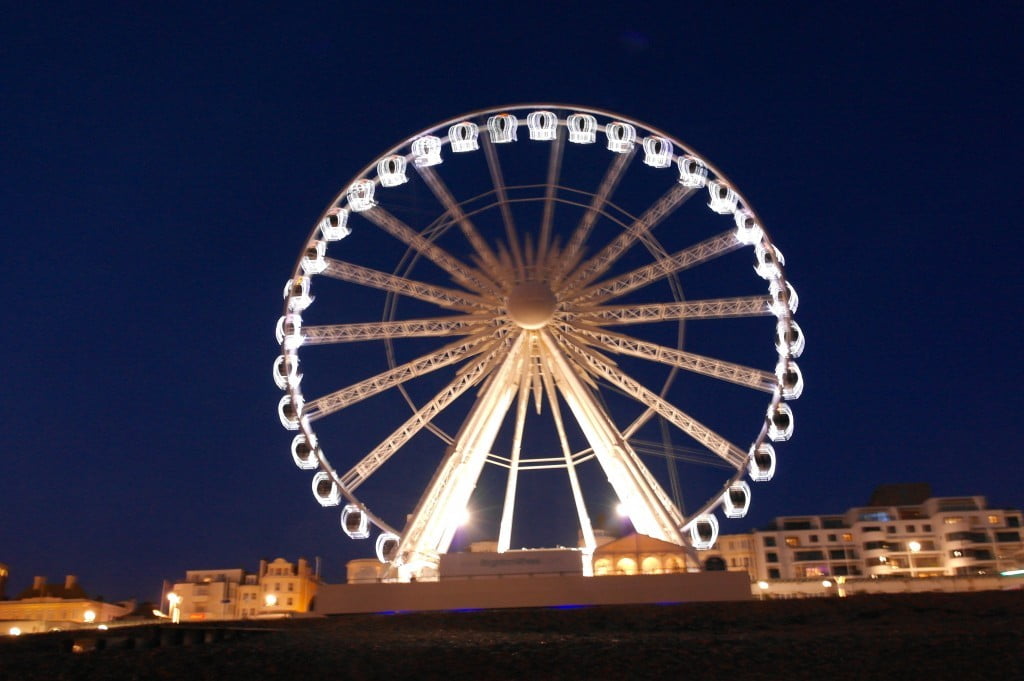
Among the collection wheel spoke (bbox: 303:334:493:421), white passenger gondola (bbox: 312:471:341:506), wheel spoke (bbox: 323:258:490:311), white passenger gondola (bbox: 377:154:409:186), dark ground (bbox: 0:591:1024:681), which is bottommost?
dark ground (bbox: 0:591:1024:681)

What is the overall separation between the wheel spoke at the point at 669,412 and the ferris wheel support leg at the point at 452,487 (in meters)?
2.93

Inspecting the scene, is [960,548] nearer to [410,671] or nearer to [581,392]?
[581,392]

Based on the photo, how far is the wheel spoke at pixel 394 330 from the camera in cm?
3247

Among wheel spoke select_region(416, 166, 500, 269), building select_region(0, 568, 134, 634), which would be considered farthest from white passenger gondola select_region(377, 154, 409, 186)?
building select_region(0, 568, 134, 634)

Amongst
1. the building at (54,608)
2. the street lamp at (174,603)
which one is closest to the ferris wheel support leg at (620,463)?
the street lamp at (174,603)

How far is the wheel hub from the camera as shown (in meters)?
31.7

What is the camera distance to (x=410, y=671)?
1845 cm

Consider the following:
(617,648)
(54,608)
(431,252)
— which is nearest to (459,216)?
(431,252)

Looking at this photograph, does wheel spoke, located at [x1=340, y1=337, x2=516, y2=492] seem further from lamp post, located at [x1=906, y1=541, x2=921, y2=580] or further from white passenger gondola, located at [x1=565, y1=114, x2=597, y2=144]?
lamp post, located at [x1=906, y1=541, x2=921, y2=580]

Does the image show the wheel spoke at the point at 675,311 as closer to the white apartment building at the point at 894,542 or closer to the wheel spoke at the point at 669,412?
the wheel spoke at the point at 669,412

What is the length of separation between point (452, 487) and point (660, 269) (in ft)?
33.1

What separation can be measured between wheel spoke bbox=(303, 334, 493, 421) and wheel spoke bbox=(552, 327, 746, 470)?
3944 millimetres

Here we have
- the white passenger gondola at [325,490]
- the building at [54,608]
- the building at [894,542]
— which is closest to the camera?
the white passenger gondola at [325,490]

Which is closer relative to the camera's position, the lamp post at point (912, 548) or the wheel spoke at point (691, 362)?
the wheel spoke at point (691, 362)
